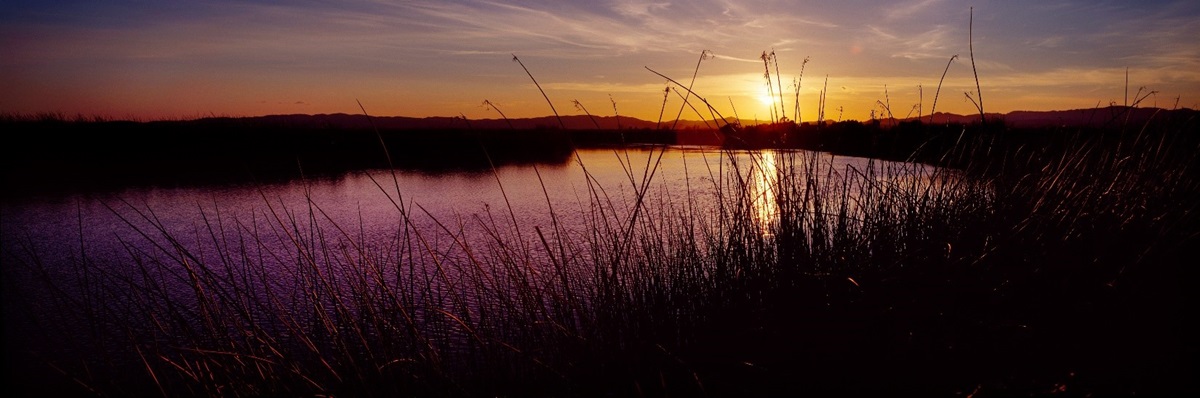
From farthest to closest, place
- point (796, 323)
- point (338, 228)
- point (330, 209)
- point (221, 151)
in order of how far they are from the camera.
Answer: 1. point (221, 151)
2. point (330, 209)
3. point (338, 228)
4. point (796, 323)

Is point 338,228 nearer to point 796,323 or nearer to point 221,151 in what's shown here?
point 796,323

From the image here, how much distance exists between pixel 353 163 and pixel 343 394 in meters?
14.7

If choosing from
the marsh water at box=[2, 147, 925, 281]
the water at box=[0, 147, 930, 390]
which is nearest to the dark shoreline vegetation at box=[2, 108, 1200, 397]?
the water at box=[0, 147, 930, 390]

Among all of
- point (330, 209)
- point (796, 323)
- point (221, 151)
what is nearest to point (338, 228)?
point (796, 323)

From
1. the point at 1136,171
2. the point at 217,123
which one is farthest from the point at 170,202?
the point at 217,123

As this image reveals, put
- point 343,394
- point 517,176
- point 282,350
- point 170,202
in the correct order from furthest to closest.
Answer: point 517,176 < point 170,202 < point 282,350 < point 343,394

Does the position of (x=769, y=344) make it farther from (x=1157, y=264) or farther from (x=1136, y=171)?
(x=1136, y=171)

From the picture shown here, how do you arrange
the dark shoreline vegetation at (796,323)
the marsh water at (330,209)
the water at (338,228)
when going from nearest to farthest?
the dark shoreline vegetation at (796,323) < the water at (338,228) < the marsh water at (330,209)

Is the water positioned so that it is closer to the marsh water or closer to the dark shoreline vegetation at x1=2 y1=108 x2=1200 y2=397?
the marsh water

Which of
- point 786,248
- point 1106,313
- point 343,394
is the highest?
point 786,248

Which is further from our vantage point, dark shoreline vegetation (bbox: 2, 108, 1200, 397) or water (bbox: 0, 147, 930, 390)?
water (bbox: 0, 147, 930, 390)

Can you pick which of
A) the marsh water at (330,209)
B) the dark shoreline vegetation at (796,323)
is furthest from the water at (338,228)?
the dark shoreline vegetation at (796,323)

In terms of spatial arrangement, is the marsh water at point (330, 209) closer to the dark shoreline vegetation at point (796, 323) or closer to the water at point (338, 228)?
the water at point (338, 228)

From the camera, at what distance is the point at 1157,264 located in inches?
104
